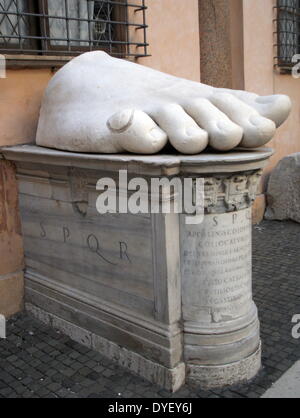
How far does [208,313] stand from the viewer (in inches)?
118

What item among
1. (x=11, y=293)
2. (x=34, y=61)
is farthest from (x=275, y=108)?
(x=11, y=293)

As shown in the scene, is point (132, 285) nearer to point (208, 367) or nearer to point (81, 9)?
point (208, 367)

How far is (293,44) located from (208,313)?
18.8 feet

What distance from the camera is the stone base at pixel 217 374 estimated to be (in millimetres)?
3016

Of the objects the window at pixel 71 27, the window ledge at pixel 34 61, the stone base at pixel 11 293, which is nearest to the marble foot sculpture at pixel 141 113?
the window ledge at pixel 34 61

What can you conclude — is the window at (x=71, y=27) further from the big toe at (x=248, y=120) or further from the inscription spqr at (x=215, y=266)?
the inscription spqr at (x=215, y=266)

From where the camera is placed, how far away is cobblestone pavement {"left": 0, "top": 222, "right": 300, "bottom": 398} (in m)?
3.02

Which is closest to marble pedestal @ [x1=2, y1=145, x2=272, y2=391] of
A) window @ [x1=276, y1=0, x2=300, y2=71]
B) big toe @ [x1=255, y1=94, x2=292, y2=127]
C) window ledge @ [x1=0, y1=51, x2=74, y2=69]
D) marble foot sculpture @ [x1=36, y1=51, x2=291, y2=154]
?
marble foot sculpture @ [x1=36, y1=51, x2=291, y2=154]

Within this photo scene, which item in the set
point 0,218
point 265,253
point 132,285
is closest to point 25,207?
point 0,218

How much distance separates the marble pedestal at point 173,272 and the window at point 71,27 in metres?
1.29

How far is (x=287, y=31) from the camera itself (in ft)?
23.2
